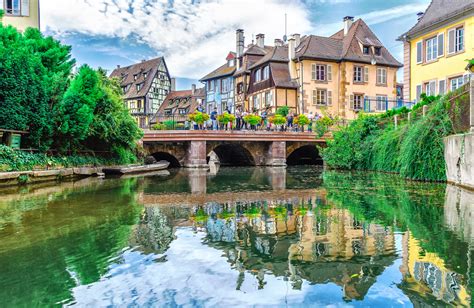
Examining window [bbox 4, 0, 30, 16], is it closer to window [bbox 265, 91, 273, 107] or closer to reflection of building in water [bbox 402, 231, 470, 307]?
window [bbox 265, 91, 273, 107]

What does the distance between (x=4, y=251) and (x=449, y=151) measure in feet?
49.4

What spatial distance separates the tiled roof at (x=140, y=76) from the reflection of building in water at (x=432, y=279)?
61.1 m

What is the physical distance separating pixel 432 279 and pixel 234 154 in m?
37.3

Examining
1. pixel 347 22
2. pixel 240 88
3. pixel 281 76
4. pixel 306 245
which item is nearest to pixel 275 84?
pixel 281 76

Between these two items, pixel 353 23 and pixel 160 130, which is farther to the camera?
pixel 353 23

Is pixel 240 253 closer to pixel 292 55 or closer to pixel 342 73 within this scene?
pixel 292 55

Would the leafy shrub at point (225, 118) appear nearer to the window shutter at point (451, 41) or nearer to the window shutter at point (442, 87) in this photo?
the window shutter at point (442, 87)

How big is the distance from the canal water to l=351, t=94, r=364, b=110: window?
1337 inches

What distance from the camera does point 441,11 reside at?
89.6ft

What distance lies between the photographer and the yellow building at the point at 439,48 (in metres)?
25.1

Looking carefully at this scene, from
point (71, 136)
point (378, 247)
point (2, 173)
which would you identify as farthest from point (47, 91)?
point (378, 247)

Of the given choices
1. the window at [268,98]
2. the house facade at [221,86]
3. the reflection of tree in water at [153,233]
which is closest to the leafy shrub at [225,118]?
the window at [268,98]

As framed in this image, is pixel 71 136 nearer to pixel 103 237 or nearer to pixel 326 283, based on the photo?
pixel 103 237

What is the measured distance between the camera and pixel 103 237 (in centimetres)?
845
